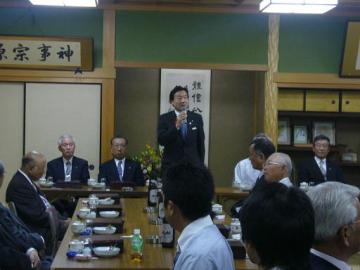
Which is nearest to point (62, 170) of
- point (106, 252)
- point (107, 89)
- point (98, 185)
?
point (98, 185)

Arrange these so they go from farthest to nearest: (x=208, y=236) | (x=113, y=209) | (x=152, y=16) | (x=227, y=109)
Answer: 1. (x=227, y=109)
2. (x=152, y=16)
3. (x=113, y=209)
4. (x=208, y=236)

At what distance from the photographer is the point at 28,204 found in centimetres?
406

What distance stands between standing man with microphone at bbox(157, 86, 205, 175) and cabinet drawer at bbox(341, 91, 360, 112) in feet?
8.10

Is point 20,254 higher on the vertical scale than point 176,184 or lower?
lower

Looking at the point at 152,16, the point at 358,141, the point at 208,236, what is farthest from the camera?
the point at 358,141

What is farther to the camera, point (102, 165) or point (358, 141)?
point (358, 141)

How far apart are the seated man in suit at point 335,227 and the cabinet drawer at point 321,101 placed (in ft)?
17.9

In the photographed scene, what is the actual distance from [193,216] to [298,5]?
326 cm

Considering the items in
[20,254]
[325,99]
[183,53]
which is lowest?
[20,254]

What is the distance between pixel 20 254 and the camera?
322 centimetres

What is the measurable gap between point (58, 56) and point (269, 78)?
101 inches

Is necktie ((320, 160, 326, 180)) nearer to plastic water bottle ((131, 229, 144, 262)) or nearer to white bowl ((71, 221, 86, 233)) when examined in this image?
white bowl ((71, 221, 86, 233))

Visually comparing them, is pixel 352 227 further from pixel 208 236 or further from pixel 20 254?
pixel 20 254

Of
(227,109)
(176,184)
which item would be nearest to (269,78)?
(227,109)
